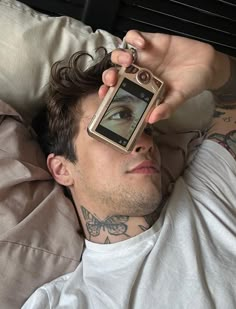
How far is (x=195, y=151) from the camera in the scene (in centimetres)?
122

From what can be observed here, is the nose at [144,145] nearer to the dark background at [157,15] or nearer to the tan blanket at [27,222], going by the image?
the tan blanket at [27,222]

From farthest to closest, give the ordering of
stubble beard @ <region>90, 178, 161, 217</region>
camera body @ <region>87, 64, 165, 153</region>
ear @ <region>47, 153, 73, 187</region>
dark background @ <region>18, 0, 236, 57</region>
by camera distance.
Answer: dark background @ <region>18, 0, 236, 57</region>, ear @ <region>47, 153, 73, 187</region>, stubble beard @ <region>90, 178, 161, 217</region>, camera body @ <region>87, 64, 165, 153</region>

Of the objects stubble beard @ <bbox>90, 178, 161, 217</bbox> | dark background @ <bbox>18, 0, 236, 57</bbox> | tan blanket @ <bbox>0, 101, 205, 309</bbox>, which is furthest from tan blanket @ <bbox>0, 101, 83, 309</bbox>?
dark background @ <bbox>18, 0, 236, 57</bbox>

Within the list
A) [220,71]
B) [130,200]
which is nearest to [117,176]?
[130,200]

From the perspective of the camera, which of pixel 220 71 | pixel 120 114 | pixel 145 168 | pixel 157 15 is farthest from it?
pixel 157 15

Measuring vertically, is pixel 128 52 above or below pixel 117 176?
above

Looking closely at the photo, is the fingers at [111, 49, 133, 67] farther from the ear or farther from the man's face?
the ear

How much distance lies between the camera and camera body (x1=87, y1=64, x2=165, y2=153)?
0.91m

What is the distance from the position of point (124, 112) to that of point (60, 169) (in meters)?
0.26

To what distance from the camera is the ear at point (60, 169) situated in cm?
112

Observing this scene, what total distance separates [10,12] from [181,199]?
553mm

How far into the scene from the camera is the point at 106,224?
1.07 meters

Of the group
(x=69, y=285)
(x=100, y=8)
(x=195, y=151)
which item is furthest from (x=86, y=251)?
(x=100, y=8)

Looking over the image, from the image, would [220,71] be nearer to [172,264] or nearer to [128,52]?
[128,52]
